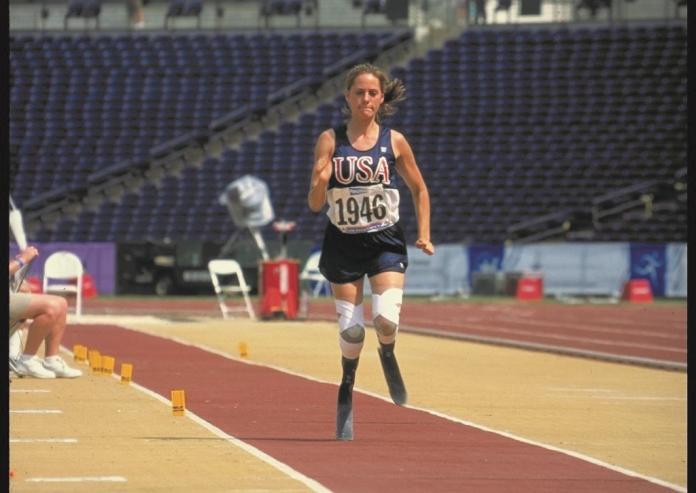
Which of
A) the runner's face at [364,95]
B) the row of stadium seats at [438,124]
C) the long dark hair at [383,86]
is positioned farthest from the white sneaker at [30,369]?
the row of stadium seats at [438,124]

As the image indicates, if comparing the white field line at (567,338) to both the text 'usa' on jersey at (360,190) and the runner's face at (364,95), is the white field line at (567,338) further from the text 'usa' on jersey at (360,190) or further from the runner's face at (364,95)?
the runner's face at (364,95)

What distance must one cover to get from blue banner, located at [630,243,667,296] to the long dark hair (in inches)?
1201

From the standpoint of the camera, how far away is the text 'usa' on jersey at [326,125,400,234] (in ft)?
33.9

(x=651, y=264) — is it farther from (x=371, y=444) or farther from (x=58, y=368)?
(x=371, y=444)

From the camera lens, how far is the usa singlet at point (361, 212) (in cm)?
1032

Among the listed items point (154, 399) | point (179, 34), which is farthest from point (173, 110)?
point (154, 399)

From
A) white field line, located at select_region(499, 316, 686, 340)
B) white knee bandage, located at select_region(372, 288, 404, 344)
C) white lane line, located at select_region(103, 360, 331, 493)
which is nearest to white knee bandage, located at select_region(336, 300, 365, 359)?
white knee bandage, located at select_region(372, 288, 404, 344)

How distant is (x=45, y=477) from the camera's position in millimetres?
8234

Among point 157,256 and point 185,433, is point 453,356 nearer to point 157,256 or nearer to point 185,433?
point 185,433

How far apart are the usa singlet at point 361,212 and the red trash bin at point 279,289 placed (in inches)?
742

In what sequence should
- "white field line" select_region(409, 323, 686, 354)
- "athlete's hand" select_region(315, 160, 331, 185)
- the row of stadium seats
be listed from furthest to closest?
the row of stadium seats < "white field line" select_region(409, 323, 686, 354) < "athlete's hand" select_region(315, 160, 331, 185)

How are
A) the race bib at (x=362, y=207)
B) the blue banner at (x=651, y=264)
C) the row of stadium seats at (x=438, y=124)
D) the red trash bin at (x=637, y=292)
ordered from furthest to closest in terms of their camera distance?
1. the row of stadium seats at (x=438, y=124)
2. the blue banner at (x=651, y=264)
3. the red trash bin at (x=637, y=292)
4. the race bib at (x=362, y=207)

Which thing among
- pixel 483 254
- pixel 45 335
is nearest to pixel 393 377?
pixel 45 335

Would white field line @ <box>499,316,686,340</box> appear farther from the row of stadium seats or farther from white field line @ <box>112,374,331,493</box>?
white field line @ <box>112,374,331,493</box>
